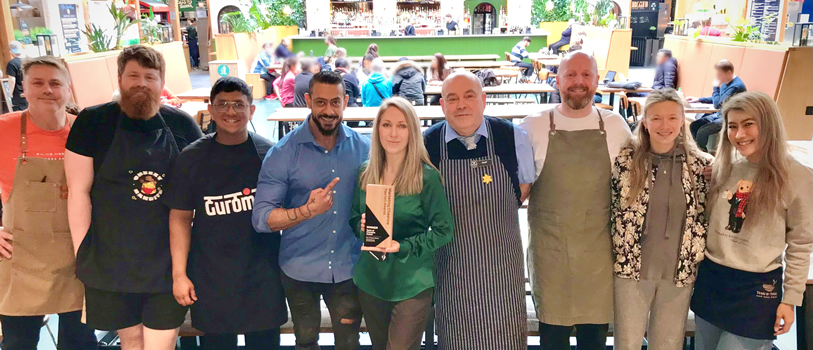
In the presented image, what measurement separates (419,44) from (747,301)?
15.5 meters

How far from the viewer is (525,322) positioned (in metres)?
2.58

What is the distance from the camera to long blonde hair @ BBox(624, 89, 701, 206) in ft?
7.86

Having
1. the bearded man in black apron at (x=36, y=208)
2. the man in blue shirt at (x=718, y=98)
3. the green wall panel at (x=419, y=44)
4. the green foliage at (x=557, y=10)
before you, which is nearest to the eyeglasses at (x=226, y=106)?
the bearded man in black apron at (x=36, y=208)

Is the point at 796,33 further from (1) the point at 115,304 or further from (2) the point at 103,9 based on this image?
(2) the point at 103,9

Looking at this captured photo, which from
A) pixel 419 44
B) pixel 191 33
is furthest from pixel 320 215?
pixel 191 33

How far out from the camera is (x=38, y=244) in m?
2.62

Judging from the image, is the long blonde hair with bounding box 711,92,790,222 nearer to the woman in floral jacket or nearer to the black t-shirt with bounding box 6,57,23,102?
the woman in floral jacket

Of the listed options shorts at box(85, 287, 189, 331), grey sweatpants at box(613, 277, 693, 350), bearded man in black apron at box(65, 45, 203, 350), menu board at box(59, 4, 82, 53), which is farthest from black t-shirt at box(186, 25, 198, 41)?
grey sweatpants at box(613, 277, 693, 350)

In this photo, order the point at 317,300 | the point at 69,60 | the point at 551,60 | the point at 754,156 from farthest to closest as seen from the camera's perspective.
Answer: the point at 551,60
the point at 69,60
the point at 317,300
the point at 754,156

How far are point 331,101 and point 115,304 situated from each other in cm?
129

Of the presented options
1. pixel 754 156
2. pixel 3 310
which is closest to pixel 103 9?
pixel 3 310

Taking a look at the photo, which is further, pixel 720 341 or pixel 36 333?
pixel 36 333

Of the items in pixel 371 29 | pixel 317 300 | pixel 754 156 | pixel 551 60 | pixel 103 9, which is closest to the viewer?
pixel 754 156

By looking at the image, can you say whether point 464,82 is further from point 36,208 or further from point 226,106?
point 36,208
